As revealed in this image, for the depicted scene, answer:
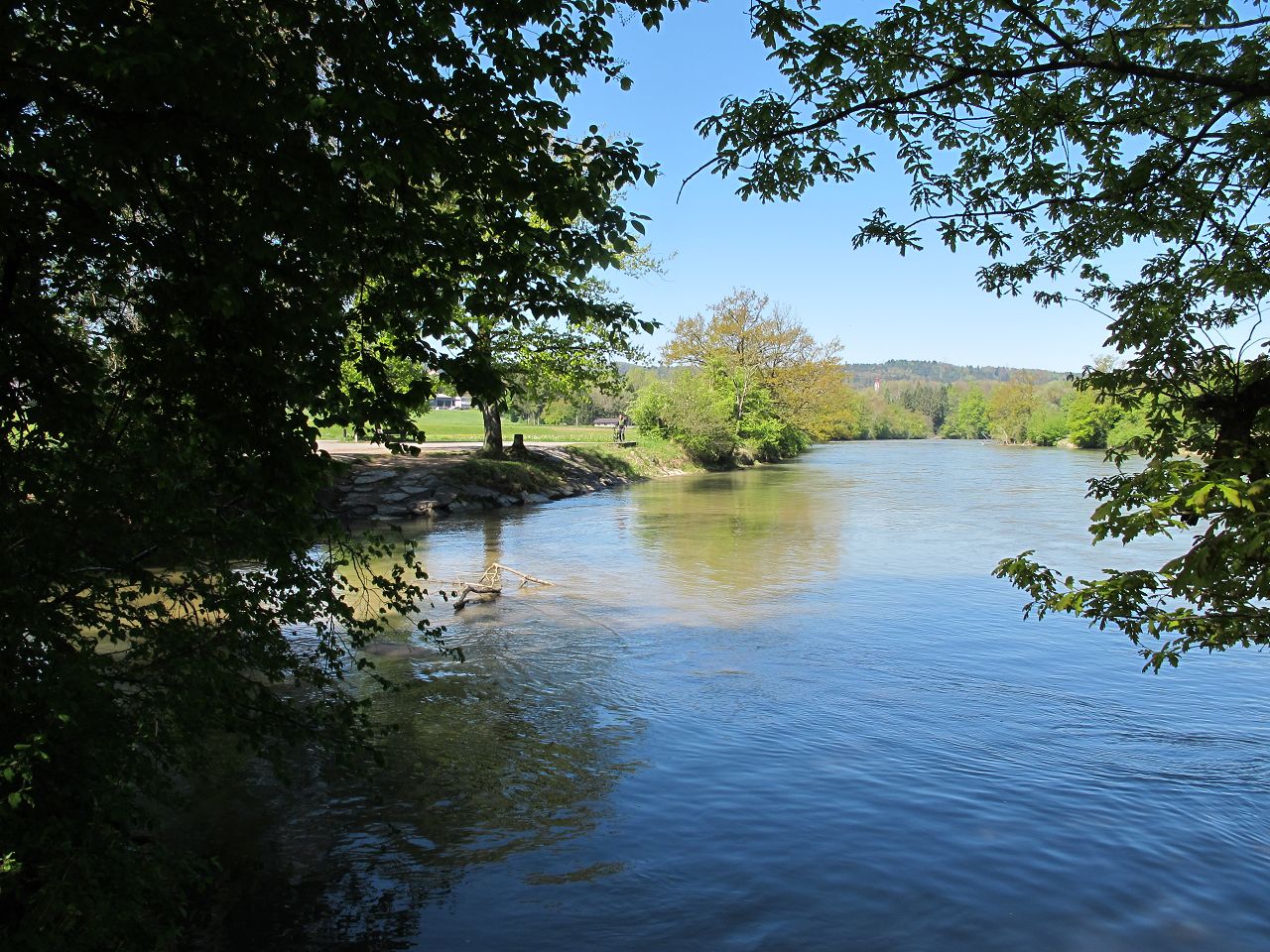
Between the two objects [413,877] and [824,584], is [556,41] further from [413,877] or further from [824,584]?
[824,584]

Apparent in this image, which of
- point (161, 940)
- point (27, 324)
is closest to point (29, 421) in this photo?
point (27, 324)

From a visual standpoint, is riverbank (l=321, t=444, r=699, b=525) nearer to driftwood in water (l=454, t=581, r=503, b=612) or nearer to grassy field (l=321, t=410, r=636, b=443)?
grassy field (l=321, t=410, r=636, b=443)

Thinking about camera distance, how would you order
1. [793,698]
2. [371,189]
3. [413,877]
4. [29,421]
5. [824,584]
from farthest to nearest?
[824,584] → [793,698] → [413,877] → [371,189] → [29,421]

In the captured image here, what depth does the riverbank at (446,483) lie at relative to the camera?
24.4 meters

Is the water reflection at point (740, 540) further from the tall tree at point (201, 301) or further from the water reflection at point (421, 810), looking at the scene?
the tall tree at point (201, 301)

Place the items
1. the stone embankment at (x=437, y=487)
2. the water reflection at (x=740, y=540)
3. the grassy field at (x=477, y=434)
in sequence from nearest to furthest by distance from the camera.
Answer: the water reflection at (x=740, y=540), the stone embankment at (x=437, y=487), the grassy field at (x=477, y=434)

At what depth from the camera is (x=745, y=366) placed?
→ 196ft

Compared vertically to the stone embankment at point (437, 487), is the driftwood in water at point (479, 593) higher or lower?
lower

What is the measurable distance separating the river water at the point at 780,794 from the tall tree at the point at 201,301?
1.54m

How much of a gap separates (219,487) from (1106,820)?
664 centimetres

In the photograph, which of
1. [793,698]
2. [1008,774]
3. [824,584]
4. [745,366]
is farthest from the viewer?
[745,366]

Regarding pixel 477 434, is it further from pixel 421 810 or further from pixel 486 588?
pixel 421 810

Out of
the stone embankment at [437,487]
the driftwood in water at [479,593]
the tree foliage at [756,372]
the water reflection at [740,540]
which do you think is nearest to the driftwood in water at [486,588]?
the driftwood in water at [479,593]

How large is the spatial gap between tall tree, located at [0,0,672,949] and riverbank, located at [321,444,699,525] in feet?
50.2
